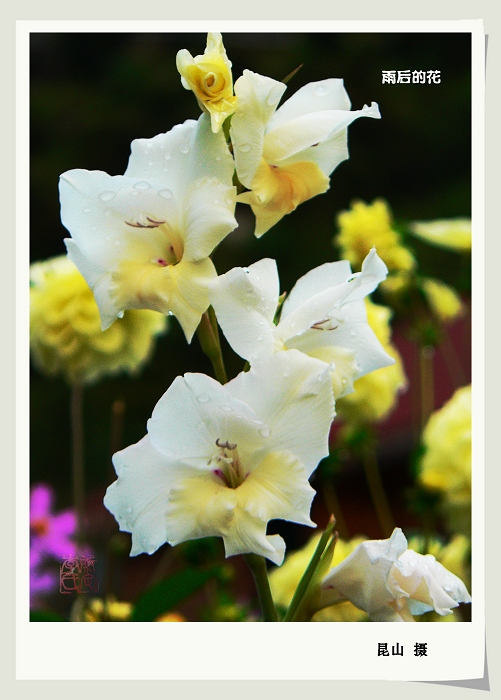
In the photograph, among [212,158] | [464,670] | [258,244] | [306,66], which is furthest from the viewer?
[258,244]

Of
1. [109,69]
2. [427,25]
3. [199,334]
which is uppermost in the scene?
[109,69]

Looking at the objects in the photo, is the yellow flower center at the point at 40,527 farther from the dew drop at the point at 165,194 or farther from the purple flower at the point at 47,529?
the dew drop at the point at 165,194

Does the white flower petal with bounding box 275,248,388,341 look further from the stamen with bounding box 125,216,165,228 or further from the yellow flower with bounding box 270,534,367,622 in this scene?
the yellow flower with bounding box 270,534,367,622

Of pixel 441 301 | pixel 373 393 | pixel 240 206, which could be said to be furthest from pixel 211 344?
pixel 240 206

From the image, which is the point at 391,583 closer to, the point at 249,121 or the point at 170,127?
the point at 249,121

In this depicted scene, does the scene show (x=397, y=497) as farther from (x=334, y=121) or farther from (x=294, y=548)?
(x=334, y=121)

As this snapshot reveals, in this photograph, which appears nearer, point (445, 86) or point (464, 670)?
point (464, 670)

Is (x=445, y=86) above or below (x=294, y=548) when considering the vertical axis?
above
